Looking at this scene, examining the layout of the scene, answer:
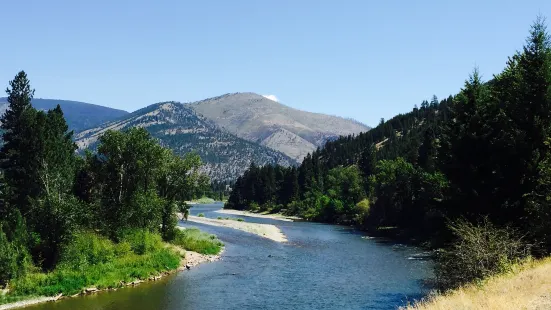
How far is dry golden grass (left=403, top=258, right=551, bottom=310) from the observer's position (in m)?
15.9

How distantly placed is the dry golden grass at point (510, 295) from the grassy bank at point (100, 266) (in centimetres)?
3130

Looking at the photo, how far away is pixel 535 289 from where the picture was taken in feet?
59.8

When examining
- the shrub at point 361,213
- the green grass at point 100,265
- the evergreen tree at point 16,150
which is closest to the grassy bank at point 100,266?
the green grass at point 100,265

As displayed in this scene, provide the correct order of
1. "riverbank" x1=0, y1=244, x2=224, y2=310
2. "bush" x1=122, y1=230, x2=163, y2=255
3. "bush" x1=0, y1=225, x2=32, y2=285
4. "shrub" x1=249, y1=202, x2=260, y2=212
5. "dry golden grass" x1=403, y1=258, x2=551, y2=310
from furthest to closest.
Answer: "shrub" x1=249, y1=202, x2=260, y2=212
"bush" x1=122, y1=230, x2=163, y2=255
"bush" x1=0, y1=225, x2=32, y2=285
"riverbank" x1=0, y1=244, x2=224, y2=310
"dry golden grass" x1=403, y1=258, x2=551, y2=310

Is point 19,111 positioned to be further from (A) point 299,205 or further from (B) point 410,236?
(A) point 299,205

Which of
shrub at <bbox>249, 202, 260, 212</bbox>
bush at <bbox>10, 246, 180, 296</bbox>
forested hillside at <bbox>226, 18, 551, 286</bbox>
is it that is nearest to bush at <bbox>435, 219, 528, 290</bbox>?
forested hillside at <bbox>226, 18, 551, 286</bbox>

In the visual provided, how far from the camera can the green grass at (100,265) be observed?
38719mm

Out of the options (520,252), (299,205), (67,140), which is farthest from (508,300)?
(299,205)

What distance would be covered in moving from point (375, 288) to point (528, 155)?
16.8 metres

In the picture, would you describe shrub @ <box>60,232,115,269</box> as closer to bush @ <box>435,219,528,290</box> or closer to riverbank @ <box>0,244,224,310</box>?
riverbank @ <box>0,244,224,310</box>

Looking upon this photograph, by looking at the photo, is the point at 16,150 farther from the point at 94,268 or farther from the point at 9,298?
the point at 9,298

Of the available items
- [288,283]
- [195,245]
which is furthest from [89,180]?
[288,283]

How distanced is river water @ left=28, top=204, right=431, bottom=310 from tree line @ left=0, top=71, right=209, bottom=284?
893cm

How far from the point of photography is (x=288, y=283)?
4384 centimetres
